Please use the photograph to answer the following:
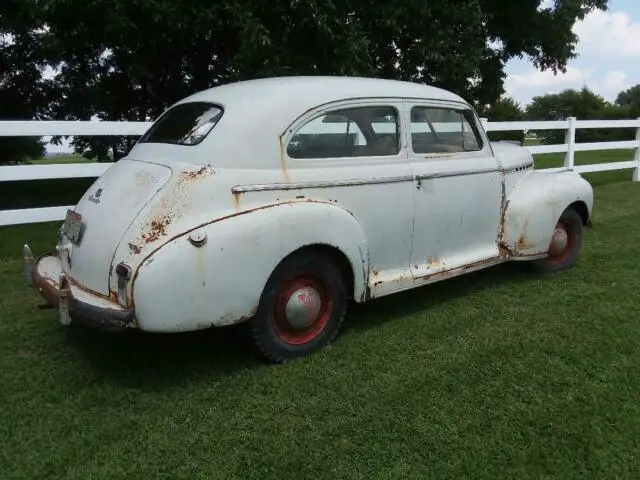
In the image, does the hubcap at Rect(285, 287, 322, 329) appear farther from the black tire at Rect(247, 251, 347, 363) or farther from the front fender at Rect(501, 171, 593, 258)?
the front fender at Rect(501, 171, 593, 258)

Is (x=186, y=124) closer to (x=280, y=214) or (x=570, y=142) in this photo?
(x=280, y=214)

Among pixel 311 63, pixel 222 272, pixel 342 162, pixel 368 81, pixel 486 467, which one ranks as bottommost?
pixel 486 467

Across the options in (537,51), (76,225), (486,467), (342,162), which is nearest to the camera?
(486,467)

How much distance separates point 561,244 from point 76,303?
4114 mm

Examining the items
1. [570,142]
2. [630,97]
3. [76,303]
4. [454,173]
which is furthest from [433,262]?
[630,97]

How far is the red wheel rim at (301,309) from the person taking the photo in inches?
136

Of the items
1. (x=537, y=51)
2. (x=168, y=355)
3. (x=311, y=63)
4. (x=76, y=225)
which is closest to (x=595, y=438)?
(x=168, y=355)

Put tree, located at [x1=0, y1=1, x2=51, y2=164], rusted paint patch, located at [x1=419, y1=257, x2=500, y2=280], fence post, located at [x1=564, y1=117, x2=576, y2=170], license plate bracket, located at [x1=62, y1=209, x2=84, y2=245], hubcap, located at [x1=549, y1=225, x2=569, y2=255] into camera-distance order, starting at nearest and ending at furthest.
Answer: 1. license plate bracket, located at [x1=62, y1=209, x2=84, y2=245]
2. rusted paint patch, located at [x1=419, y1=257, x2=500, y2=280]
3. hubcap, located at [x1=549, y1=225, x2=569, y2=255]
4. fence post, located at [x1=564, y1=117, x2=576, y2=170]
5. tree, located at [x1=0, y1=1, x2=51, y2=164]

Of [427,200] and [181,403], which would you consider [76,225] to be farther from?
[427,200]

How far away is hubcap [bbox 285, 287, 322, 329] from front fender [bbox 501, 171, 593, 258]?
1988 millimetres

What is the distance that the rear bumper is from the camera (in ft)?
9.68

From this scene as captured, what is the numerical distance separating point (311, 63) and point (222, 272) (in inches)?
256

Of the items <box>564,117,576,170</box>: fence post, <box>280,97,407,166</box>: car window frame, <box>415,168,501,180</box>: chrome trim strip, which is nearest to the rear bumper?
<box>280,97,407,166</box>: car window frame

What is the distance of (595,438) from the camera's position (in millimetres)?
2676
